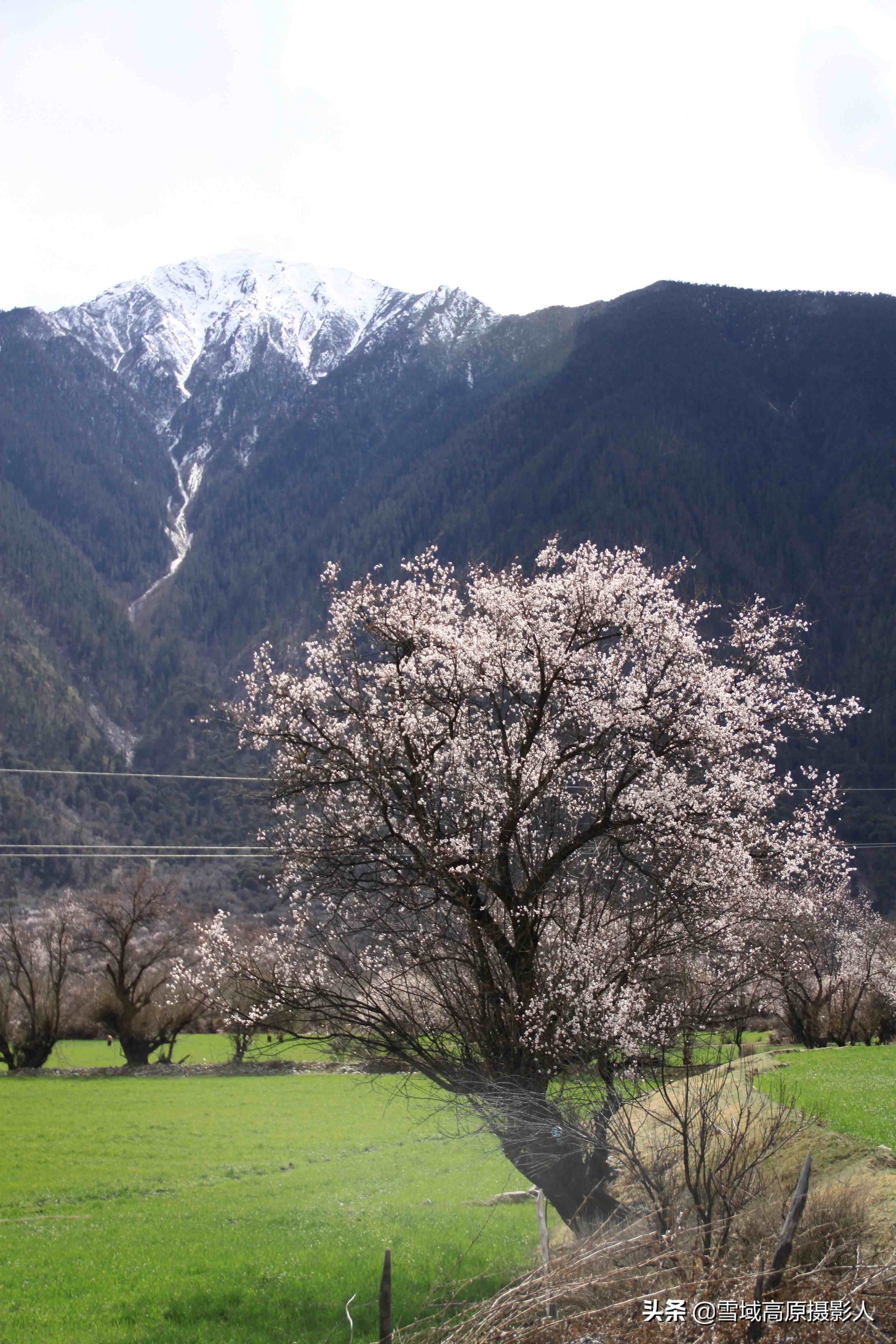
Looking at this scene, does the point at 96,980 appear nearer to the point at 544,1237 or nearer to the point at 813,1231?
the point at 544,1237

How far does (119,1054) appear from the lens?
182ft

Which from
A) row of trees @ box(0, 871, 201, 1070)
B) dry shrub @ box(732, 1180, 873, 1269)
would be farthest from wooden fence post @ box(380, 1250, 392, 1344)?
row of trees @ box(0, 871, 201, 1070)

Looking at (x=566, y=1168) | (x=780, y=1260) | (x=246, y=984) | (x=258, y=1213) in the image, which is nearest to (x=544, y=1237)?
(x=566, y=1168)

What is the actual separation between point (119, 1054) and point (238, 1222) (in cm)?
4059

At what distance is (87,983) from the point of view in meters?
51.5

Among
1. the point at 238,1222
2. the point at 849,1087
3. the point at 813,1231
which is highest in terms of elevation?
the point at 813,1231

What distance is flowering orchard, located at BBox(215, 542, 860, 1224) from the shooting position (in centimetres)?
1149

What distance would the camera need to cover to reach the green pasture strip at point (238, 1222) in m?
12.6

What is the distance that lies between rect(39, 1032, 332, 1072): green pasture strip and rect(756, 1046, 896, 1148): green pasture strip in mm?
24435

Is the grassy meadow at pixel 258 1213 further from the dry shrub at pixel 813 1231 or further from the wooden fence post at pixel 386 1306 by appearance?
the dry shrub at pixel 813 1231

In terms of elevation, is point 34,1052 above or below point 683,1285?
below


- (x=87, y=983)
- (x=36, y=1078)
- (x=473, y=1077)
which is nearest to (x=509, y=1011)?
(x=473, y=1077)

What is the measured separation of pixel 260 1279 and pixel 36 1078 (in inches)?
1467

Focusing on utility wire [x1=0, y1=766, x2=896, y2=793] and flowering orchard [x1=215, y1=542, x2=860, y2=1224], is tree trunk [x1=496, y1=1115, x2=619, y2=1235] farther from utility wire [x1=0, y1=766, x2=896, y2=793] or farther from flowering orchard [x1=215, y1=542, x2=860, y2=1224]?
utility wire [x1=0, y1=766, x2=896, y2=793]
